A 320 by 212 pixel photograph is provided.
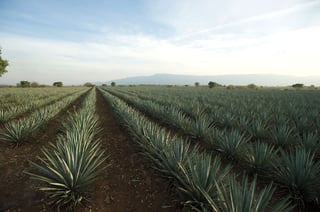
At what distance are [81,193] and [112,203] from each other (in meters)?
0.56

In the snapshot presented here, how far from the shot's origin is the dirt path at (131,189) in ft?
8.50

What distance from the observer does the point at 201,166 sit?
2.35 meters

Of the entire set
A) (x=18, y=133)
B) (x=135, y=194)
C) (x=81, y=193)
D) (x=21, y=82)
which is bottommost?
(x=135, y=194)

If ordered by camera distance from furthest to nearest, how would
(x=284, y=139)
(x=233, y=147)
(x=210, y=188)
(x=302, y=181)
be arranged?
(x=284, y=139)
(x=233, y=147)
(x=302, y=181)
(x=210, y=188)

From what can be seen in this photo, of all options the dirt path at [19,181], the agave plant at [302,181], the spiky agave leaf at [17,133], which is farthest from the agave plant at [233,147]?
the spiky agave leaf at [17,133]

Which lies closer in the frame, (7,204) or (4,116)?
(7,204)

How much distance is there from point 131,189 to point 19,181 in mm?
2463

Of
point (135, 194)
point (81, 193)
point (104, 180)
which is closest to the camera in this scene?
point (81, 193)

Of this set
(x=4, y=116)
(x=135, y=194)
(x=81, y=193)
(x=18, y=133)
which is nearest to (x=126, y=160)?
(x=135, y=194)

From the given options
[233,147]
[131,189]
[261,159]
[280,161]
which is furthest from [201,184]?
[280,161]

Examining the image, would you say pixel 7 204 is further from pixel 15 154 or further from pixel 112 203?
pixel 15 154

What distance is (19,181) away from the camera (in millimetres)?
3250

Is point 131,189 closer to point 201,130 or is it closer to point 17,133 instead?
point 201,130

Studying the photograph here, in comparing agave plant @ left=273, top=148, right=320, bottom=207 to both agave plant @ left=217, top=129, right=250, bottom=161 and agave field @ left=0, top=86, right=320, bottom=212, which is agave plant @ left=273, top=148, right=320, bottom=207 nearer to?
agave field @ left=0, top=86, right=320, bottom=212
